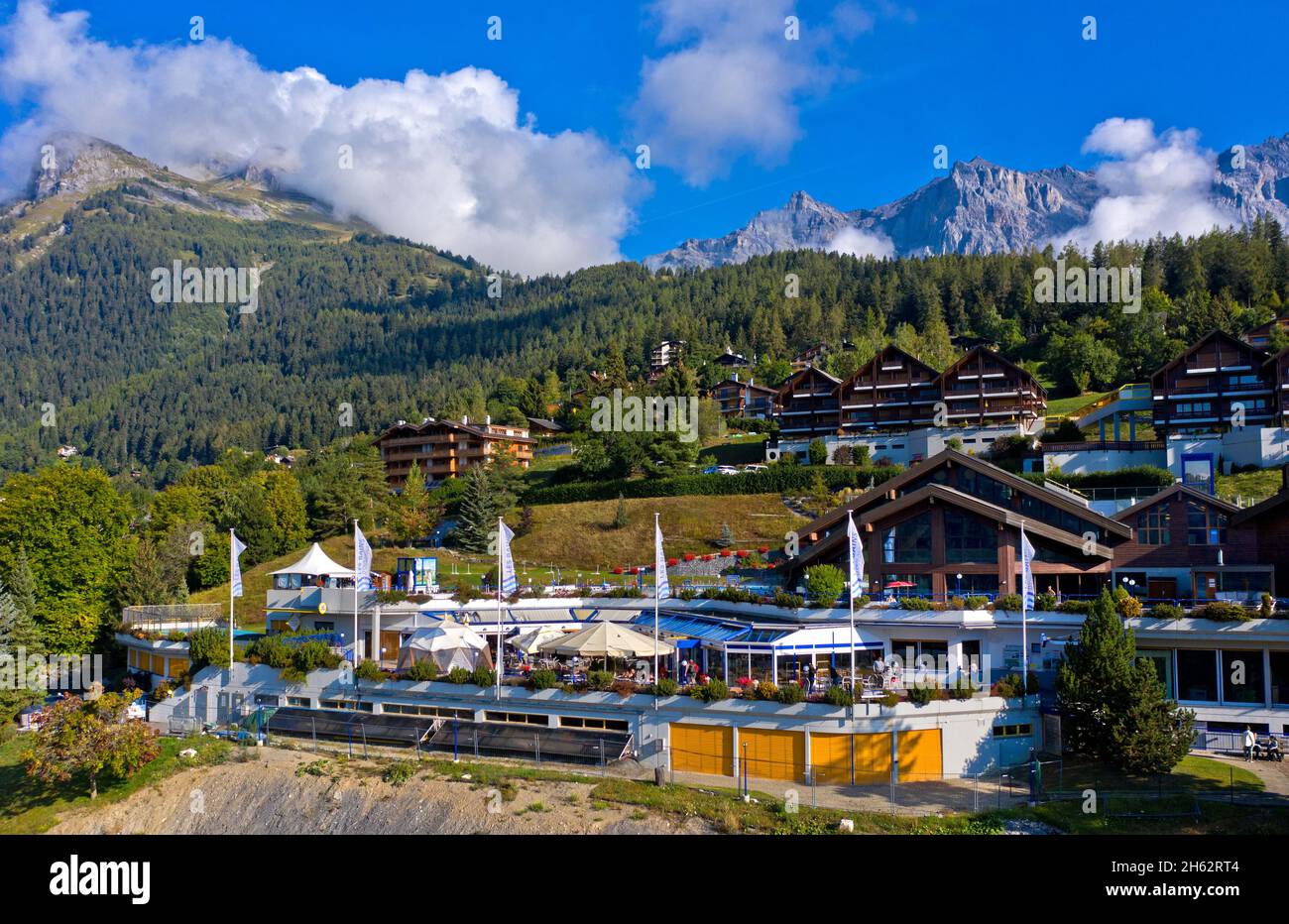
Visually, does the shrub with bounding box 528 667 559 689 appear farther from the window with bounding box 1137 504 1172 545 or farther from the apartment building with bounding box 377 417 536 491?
the apartment building with bounding box 377 417 536 491

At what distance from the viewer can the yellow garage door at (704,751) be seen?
30.3 metres

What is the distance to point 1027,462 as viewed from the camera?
71.8 m

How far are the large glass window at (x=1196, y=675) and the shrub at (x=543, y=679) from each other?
2090 centimetres

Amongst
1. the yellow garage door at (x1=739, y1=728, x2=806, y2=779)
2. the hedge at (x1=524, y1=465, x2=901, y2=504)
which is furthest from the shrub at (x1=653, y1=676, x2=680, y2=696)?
the hedge at (x1=524, y1=465, x2=901, y2=504)

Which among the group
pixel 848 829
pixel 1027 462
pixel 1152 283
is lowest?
pixel 848 829

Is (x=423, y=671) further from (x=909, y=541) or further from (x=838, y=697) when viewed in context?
(x=909, y=541)

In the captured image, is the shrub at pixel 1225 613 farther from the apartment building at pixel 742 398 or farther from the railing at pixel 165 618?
the apartment building at pixel 742 398

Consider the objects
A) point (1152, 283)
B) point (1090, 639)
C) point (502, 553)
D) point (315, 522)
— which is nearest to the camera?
point (1090, 639)

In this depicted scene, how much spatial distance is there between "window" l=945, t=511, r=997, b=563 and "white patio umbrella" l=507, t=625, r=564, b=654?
16235mm

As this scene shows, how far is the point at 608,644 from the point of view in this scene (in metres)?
32.8

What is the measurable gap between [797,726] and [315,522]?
60.3m

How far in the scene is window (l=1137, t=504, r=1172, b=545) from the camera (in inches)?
1594
